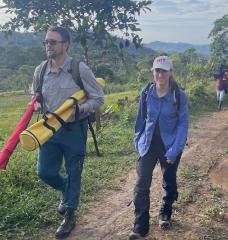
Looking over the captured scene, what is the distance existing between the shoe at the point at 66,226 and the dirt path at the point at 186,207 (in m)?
0.09

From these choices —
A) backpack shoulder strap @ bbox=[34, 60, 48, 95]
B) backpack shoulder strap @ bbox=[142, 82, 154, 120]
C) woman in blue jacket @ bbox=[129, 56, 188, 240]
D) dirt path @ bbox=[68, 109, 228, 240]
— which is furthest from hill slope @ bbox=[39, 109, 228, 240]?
backpack shoulder strap @ bbox=[34, 60, 48, 95]

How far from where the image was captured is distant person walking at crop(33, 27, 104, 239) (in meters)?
4.52

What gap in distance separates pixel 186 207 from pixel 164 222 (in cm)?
77

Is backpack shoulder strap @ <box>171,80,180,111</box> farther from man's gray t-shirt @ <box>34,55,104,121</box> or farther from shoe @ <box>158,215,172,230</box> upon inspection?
shoe @ <box>158,215,172,230</box>

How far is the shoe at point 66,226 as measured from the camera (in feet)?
15.4

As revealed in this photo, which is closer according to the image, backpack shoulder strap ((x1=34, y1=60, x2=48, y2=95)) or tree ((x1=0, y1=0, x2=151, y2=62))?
backpack shoulder strap ((x1=34, y1=60, x2=48, y2=95))

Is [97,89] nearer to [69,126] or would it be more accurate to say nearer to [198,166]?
[69,126]

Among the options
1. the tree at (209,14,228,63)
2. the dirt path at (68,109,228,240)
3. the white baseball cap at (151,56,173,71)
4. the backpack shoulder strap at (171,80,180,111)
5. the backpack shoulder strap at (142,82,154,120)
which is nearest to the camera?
the white baseball cap at (151,56,173,71)

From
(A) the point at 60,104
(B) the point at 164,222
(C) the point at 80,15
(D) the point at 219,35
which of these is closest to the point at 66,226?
(B) the point at 164,222

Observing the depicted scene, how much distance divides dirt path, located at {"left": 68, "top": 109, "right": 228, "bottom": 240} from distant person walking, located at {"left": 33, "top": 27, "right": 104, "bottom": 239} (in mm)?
486

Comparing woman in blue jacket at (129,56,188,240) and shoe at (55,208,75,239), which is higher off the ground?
woman in blue jacket at (129,56,188,240)

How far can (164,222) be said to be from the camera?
488 centimetres

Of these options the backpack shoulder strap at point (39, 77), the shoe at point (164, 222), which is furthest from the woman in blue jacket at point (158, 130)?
the backpack shoulder strap at point (39, 77)

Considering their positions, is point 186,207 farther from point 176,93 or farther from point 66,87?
point 66,87
